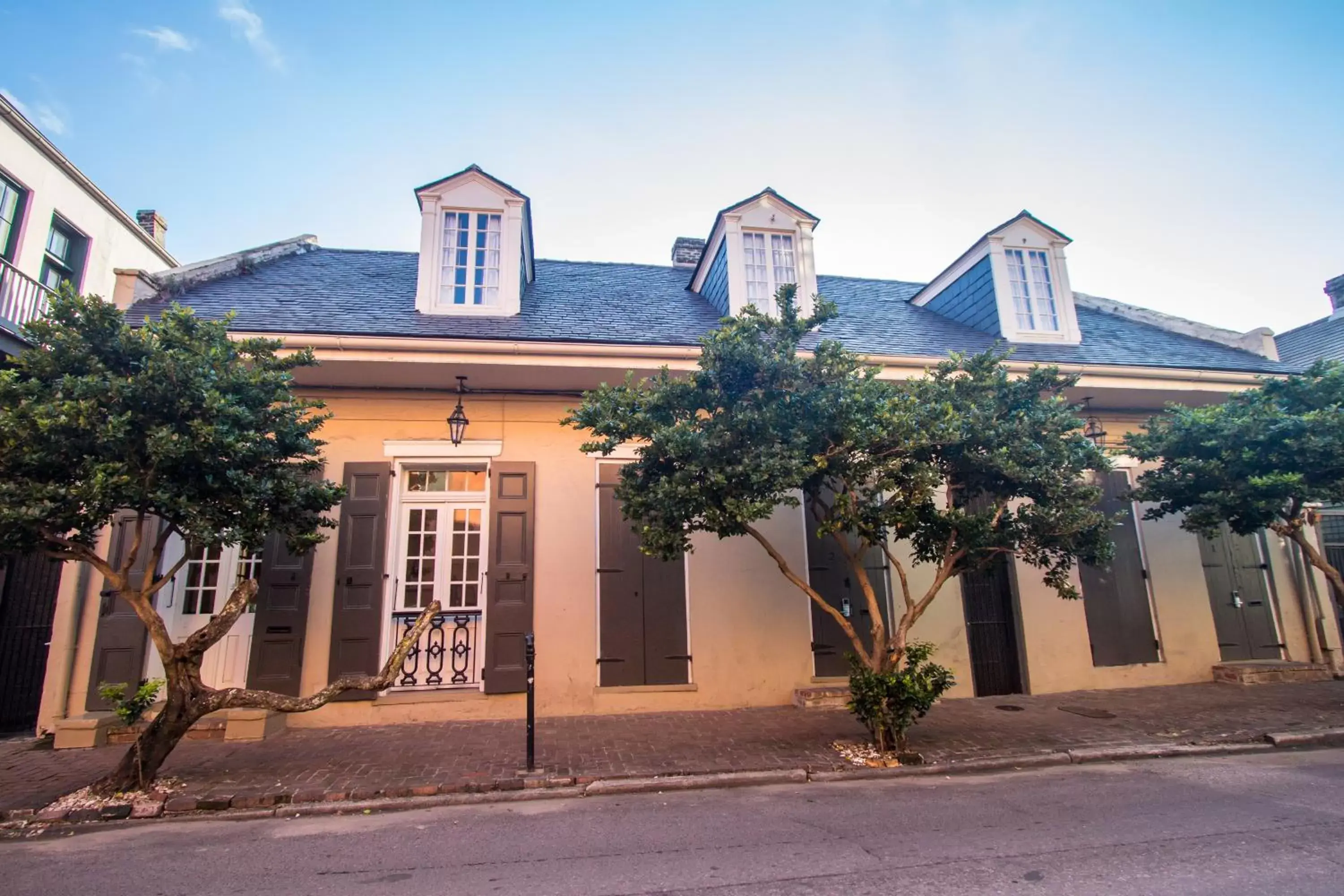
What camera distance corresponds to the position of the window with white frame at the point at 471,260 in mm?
8102

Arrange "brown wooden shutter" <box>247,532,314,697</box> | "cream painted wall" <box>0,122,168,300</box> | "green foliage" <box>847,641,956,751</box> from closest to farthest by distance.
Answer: "green foliage" <box>847,641,956,751</box>, "brown wooden shutter" <box>247,532,314,697</box>, "cream painted wall" <box>0,122,168,300</box>

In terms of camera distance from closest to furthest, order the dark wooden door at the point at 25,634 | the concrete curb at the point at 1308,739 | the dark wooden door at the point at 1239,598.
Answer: the concrete curb at the point at 1308,739 < the dark wooden door at the point at 25,634 < the dark wooden door at the point at 1239,598

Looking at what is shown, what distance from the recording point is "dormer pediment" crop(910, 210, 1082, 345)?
30.6 ft

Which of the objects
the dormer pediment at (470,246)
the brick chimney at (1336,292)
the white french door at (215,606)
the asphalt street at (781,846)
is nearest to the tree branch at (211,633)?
the asphalt street at (781,846)

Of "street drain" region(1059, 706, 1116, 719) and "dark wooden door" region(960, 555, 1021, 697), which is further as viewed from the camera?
"dark wooden door" region(960, 555, 1021, 697)

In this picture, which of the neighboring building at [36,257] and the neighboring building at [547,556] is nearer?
the neighboring building at [547,556]

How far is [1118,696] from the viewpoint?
7.64 metres

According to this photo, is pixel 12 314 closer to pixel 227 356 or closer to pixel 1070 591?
pixel 227 356

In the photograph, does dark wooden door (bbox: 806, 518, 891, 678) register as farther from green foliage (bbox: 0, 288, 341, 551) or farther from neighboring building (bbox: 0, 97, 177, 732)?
neighboring building (bbox: 0, 97, 177, 732)

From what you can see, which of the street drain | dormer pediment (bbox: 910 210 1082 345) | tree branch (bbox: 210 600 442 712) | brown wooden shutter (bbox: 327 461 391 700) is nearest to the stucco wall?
brown wooden shutter (bbox: 327 461 391 700)

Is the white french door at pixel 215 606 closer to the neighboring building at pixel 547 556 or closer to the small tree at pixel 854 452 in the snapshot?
the neighboring building at pixel 547 556

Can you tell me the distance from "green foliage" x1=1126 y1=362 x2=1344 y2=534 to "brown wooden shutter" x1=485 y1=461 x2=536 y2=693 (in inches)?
278

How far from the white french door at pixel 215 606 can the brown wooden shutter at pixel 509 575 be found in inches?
98.0

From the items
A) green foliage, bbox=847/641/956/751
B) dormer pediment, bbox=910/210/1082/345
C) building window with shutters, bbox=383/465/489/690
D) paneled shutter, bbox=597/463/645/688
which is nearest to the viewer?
green foliage, bbox=847/641/956/751
